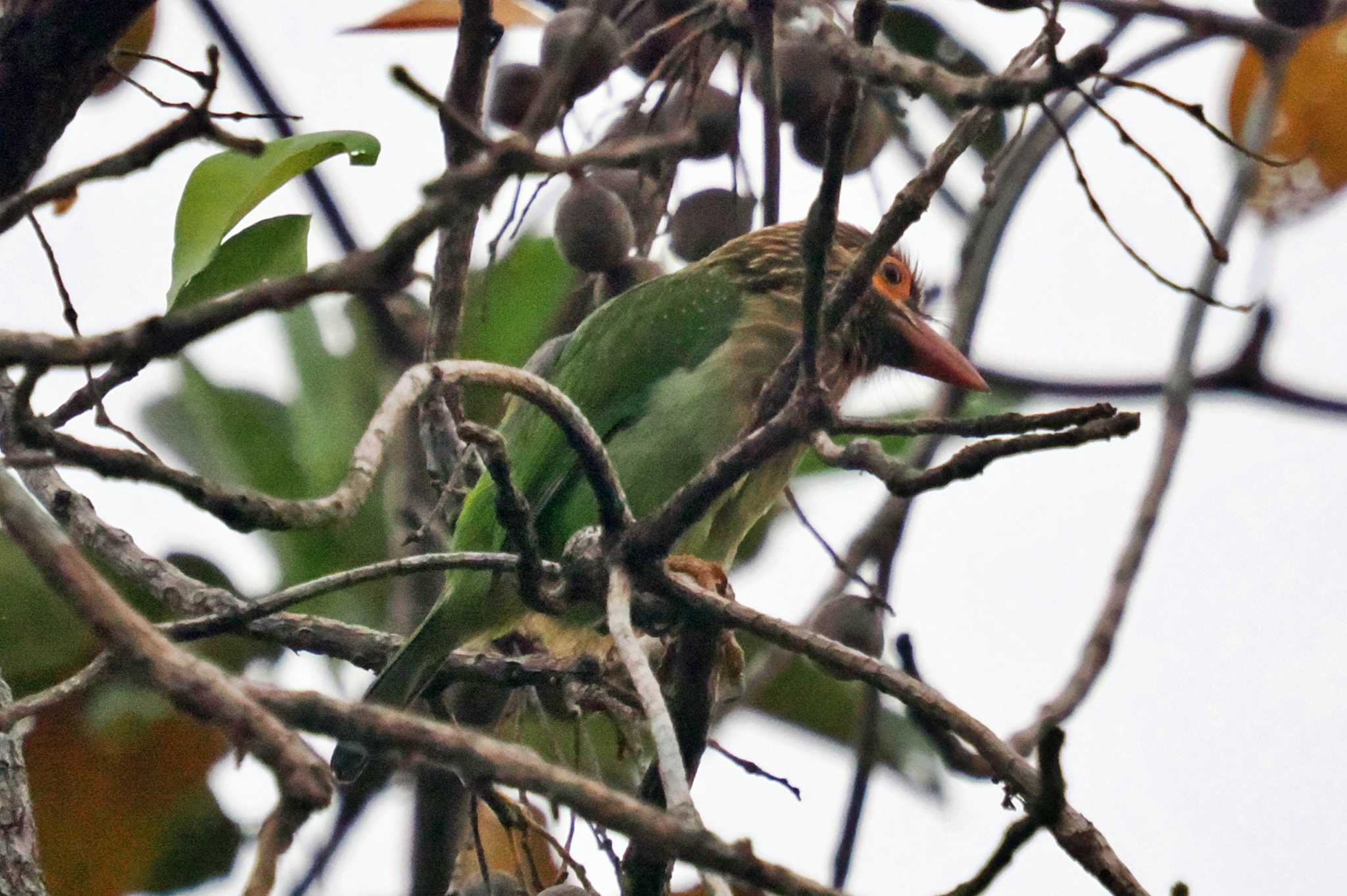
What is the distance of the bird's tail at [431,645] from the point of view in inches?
108

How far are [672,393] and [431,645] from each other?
2.30 ft

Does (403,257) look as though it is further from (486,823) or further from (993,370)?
(993,370)

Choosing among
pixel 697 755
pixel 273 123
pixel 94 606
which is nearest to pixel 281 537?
pixel 273 123

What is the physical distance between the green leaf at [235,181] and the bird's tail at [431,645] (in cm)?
72

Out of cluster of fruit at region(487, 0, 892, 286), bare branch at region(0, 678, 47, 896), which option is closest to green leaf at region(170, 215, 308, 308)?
cluster of fruit at region(487, 0, 892, 286)

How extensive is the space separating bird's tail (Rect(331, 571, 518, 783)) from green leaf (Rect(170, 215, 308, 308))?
0.61 m

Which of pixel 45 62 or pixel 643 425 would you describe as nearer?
pixel 45 62

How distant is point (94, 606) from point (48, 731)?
75.9 inches

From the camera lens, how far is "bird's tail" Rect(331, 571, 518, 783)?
275cm

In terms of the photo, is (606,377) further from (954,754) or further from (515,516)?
(515,516)

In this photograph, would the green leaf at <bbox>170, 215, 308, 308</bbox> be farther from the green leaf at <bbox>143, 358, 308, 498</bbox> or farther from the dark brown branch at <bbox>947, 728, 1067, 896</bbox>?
the dark brown branch at <bbox>947, 728, 1067, 896</bbox>

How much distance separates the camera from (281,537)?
3.43m

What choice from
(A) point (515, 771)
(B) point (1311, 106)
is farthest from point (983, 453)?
(B) point (1311, 106)

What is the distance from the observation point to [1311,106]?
3178 mm
